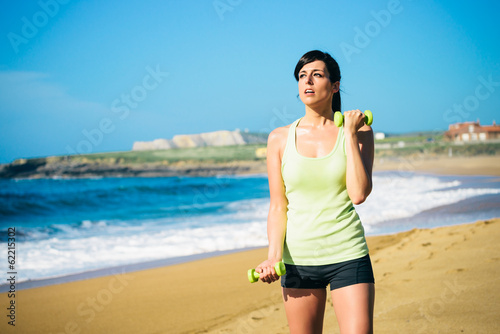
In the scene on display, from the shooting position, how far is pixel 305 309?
238cm

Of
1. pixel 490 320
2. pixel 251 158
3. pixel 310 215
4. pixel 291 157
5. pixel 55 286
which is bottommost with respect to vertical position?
pixel 490 320

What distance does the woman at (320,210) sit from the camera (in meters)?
2.27

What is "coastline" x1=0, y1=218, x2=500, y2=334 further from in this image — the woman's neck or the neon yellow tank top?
the woman's neck

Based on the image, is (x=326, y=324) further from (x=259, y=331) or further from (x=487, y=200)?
(x=487, y=200)

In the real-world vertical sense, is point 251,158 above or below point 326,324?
above

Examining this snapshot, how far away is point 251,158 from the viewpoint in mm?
78875

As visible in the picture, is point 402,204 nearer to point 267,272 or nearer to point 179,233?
point 179,233

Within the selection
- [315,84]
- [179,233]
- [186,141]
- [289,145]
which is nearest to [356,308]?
[289,145]

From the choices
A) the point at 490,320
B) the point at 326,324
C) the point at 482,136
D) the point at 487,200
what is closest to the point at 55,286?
the point at 326,324

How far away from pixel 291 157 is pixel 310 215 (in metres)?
0.31

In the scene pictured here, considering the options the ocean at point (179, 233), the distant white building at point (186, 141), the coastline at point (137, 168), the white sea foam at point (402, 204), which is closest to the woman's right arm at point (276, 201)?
the ocean at point (179, 233)

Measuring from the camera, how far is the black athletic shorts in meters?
2.26

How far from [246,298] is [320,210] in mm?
4153

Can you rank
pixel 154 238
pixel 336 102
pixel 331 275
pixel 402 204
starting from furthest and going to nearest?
pixel 402 204 → pixel 154 238 → pixel 336 102 → pixel 331 275
